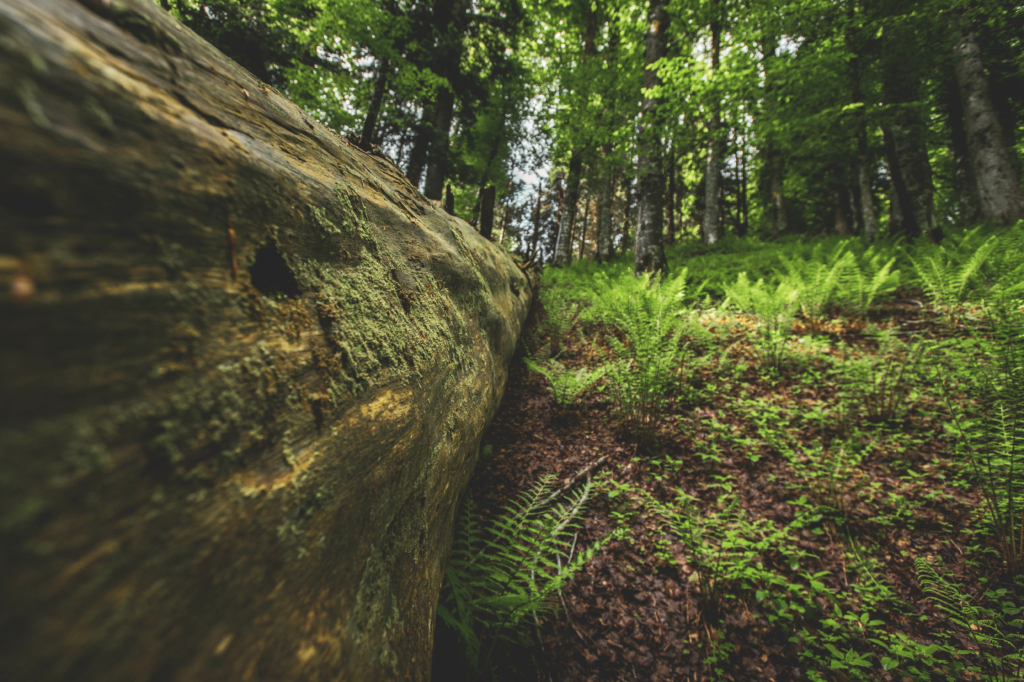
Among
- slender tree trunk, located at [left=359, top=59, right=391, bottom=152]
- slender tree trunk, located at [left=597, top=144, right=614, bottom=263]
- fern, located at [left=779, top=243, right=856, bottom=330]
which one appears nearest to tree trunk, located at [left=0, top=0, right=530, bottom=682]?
fern, located at [left=779, top=243, right=856, bottom=330]

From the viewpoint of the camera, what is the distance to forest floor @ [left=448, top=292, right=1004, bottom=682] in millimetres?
1748

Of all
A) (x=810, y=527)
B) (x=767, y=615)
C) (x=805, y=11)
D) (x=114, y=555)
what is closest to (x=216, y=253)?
(x=114, y=555)

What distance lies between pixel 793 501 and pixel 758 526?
411 millimetres

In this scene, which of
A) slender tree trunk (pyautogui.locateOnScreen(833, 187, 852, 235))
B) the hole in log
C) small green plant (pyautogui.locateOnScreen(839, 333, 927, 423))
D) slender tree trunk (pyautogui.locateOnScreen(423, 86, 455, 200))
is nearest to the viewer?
the hole in log

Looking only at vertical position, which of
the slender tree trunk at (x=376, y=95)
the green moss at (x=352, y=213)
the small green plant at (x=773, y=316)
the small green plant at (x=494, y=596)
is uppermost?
the slender tree trunk at (x=376, y=95)

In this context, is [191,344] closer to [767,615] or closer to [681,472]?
[767,615]

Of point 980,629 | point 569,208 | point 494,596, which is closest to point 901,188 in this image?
point 569,208

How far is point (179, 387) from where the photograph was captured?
568mm

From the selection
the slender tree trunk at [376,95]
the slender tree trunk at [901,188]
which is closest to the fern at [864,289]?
the slender tree trunk at [901,188]

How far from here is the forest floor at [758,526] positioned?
1.75m

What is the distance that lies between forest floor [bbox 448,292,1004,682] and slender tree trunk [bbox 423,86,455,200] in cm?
964

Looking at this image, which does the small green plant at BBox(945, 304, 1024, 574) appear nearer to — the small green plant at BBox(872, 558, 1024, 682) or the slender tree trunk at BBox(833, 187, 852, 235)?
the small green plant at BBox(872, 558, 1024, 682)

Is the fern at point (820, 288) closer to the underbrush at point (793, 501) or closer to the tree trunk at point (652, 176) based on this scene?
the underbrush at point (793, 501)

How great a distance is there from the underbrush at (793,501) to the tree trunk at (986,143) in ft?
15.1
